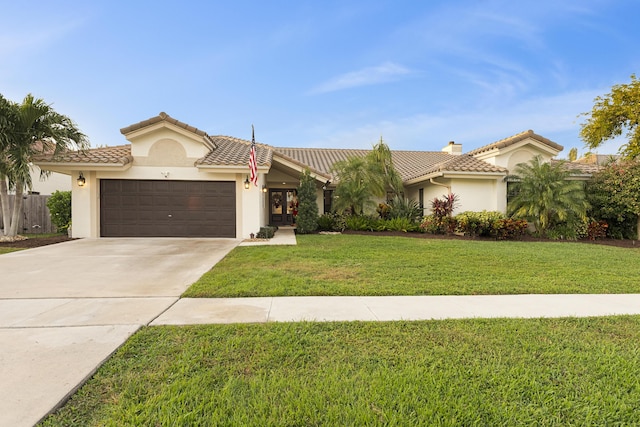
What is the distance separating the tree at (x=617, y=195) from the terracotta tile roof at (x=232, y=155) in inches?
589

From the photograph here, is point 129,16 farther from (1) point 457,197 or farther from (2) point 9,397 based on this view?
(1) point 457,197

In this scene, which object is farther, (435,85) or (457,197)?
(435,85)

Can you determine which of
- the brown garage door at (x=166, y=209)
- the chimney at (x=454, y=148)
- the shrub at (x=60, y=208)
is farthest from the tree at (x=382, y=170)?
the shrub at (x=60, y=208)

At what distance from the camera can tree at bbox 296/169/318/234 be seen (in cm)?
1405

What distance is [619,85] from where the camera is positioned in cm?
1477

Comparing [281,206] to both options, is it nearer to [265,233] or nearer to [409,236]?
[265,233]

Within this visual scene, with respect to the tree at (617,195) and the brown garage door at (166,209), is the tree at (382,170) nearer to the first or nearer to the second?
the brown garage door at (166,209)

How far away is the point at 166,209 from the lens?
42.1ft

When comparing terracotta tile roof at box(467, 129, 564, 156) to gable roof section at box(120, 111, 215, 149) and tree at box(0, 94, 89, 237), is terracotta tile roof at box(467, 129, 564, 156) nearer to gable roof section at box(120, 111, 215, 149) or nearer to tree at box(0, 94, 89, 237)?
gable roof section at box(120, 111, 215, 149)

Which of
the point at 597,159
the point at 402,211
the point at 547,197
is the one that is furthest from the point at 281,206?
the point at 597,159

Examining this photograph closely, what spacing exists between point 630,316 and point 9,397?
22.0 feet

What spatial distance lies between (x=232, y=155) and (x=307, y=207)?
4.04 m

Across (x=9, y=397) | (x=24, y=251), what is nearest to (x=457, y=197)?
(x=9, y=397)

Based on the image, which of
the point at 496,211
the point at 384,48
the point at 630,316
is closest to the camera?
the point at 630,316
